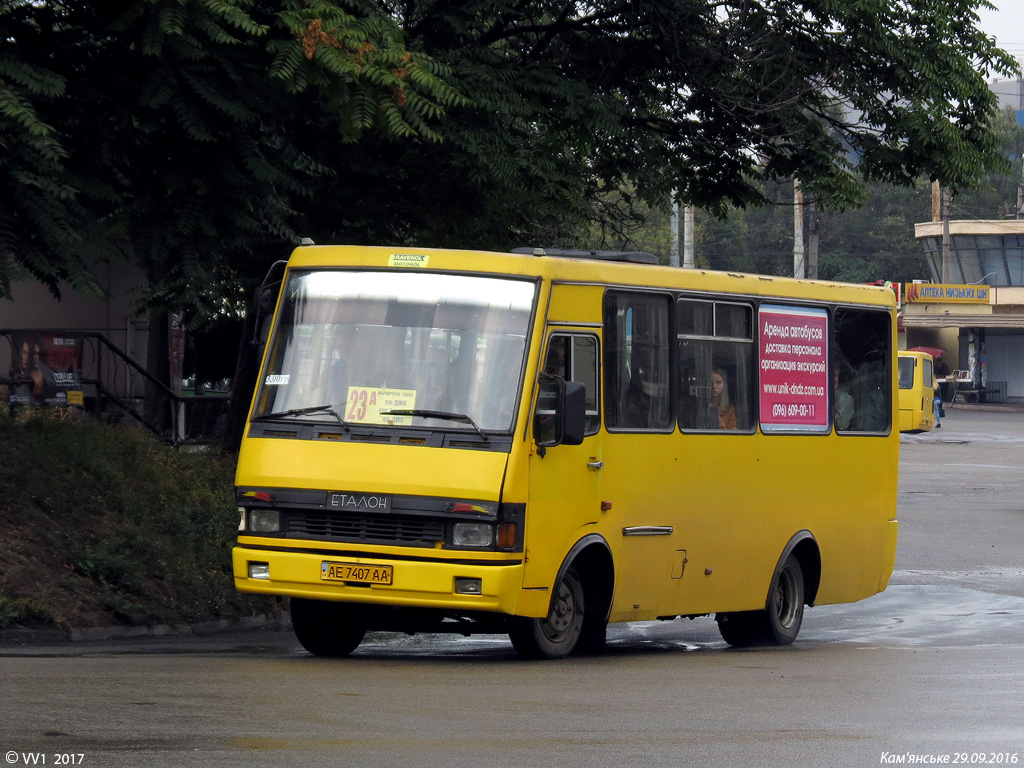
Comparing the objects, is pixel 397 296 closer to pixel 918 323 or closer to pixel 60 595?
pixel 60 595

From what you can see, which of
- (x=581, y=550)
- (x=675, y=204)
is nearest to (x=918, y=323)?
(x=675, y=204)

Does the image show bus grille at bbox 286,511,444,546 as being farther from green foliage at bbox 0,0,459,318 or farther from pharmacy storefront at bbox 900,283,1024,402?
pharmacy storefront at bbox 900,283,1024,402

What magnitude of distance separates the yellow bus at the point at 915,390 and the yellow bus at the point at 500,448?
3761 cm

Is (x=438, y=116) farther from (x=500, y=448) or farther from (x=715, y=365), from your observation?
(x=500, y=448)

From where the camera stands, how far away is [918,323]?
7975 cm

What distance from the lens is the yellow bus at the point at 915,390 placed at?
49.2 metres

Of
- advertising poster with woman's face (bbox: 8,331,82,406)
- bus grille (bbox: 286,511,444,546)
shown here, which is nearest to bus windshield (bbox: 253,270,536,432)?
bus grille (bbox: 286,511,444,546)

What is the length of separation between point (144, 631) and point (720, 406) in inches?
195

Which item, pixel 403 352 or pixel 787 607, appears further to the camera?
pixel 787 607

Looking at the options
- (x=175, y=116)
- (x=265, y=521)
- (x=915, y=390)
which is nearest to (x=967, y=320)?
(x=915, y=390)

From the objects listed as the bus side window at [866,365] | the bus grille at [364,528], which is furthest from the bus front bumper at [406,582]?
the bus side window at [866,365]

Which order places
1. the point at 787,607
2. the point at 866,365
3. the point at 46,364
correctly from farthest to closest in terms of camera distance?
the point at 46,364, the point at 866,365, the point at 787,607

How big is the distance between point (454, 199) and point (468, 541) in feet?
22.4

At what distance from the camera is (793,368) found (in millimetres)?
13656
